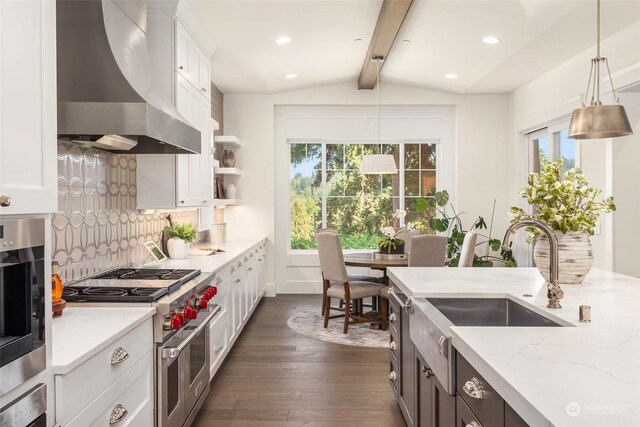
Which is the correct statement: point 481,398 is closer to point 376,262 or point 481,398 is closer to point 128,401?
point 128,401

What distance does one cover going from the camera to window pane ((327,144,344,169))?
7223mm

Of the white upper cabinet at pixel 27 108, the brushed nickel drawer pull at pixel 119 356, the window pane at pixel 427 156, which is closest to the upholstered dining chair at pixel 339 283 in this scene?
the window pane at pixel 427 156

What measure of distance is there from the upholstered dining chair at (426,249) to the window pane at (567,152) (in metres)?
1.74

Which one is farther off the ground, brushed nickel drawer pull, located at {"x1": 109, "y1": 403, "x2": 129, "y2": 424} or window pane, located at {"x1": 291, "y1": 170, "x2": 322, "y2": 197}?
window pane, located at {"x1": 291, "y1": 170, "x2": 322, "y2": 197}

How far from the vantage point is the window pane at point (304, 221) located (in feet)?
23.6

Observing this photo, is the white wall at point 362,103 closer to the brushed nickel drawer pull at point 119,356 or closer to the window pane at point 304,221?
the window pane at point 304,221

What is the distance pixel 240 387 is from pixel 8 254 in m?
2.63

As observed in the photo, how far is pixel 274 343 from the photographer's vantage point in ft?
15.2

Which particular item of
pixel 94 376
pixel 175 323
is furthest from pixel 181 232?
pixel 94 376

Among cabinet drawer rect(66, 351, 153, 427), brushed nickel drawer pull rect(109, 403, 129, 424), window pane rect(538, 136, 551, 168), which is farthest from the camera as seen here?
window pane rect(538, 136, 551, 168)

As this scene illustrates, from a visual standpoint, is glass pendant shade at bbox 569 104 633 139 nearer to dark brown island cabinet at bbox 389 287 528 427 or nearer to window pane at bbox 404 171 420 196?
dark brown island cabinet at bbox 389 287 528 427

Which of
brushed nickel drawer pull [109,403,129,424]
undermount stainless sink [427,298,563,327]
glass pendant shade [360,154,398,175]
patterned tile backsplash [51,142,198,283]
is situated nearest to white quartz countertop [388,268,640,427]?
undermount stainless sink [427,298,563,327]

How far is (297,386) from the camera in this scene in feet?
11.7

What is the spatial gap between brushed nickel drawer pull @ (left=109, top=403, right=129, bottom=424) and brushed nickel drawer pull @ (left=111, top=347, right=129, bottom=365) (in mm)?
167
